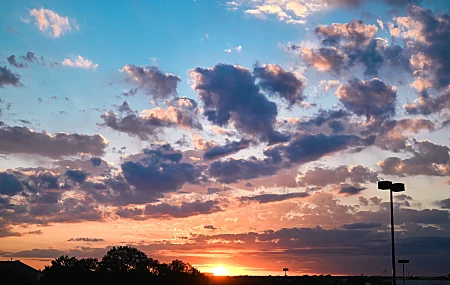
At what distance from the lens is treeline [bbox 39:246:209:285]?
99562 mm

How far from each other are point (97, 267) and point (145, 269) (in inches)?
395

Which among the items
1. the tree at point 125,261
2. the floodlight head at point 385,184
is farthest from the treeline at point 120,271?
the floodlight head at point 385,184

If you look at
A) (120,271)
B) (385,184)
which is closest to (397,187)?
(385,184)

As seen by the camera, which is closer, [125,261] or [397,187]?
[397,187]

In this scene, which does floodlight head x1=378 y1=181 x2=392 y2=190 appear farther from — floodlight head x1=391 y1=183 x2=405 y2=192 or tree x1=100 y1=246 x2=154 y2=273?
tree x1=100 y1=246 x2=154 y2=273

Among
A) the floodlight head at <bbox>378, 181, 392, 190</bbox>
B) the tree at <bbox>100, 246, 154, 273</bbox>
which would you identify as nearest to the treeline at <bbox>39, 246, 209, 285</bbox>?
the tree at <bbox>100, 246, 154, 273</bbox>

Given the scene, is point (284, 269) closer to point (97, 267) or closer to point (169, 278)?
point (169, 278)

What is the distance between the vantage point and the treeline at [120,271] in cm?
9956

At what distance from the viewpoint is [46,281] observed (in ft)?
319

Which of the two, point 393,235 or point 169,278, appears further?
point 169,278

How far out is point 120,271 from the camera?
347 ft

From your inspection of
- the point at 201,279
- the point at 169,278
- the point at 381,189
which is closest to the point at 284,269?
the point at 201,279

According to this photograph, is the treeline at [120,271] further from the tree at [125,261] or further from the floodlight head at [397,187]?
the floodlight head at [397,187]

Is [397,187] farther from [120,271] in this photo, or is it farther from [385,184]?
[120,271]
